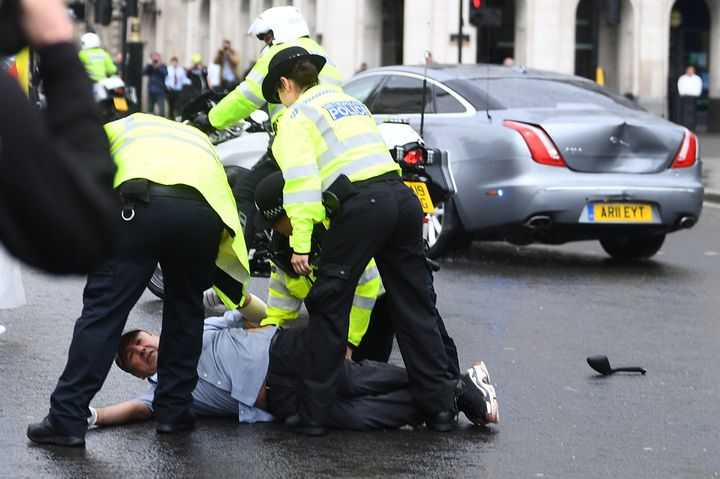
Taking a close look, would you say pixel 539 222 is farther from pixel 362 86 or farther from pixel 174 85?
pixel 174 85

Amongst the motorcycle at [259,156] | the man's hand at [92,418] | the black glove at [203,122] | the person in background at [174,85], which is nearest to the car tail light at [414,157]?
the motorcycle at [259,156]

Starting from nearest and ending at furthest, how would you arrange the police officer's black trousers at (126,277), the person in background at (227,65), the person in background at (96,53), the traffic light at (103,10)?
the police officer's black trousers at (126,277) < the person in background at (96,53) < the traffic light at (103,10) < the person in background at (227,65)

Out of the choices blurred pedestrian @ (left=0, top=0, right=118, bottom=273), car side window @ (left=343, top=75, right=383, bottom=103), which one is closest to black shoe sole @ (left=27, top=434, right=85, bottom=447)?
blurred pedestrian @ (left=0, top=0, right=118, bottom=273)

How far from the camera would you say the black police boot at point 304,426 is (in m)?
6.32

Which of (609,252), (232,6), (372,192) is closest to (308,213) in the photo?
(372,192)

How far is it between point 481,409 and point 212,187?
1385mm

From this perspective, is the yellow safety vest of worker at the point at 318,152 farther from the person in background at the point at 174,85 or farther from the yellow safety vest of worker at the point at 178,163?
the person in background at the point at 174,85

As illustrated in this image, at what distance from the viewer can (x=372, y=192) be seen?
6.41 meters

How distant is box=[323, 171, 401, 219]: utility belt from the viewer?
6387 millimetres

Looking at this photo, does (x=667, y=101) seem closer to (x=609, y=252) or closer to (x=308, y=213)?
(x=609, y=252)

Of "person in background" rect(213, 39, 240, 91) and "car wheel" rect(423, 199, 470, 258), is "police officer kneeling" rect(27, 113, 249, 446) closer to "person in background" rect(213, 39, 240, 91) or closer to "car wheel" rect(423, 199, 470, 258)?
"car wheel" rect(423, 199, 470, 258)

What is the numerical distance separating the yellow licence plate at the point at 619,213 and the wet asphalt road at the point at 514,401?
0.44 meters

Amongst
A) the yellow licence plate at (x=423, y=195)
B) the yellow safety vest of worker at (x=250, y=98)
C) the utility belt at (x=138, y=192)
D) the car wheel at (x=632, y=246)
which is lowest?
the car wheel at (x=632, y=246)

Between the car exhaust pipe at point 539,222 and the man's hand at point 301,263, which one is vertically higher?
the man's hand at point 301,263
